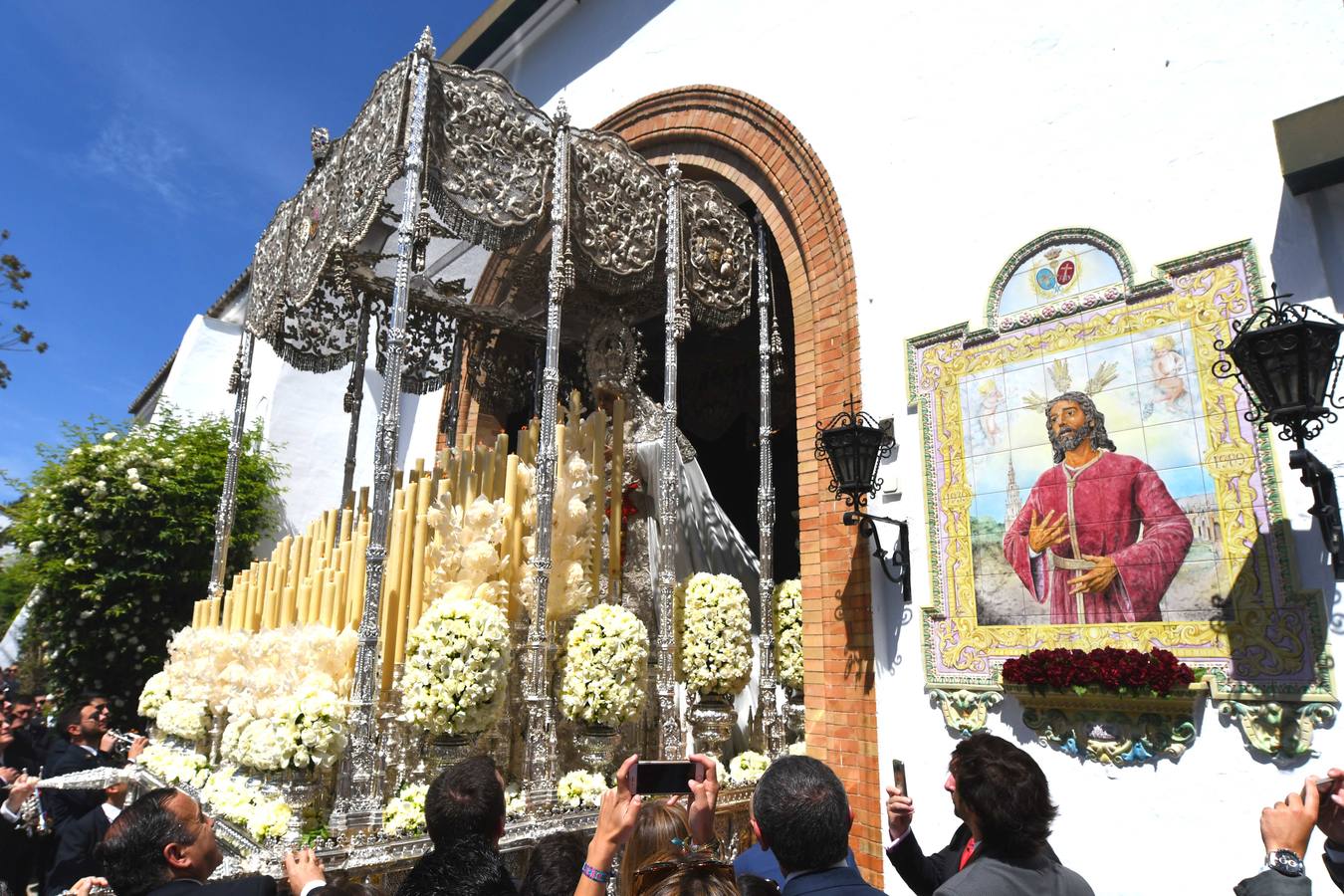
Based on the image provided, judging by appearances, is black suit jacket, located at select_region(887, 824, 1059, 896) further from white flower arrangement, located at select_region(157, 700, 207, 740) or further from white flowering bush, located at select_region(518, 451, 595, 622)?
white flower arrangement, located at select_region(157, 700, 207, 740)

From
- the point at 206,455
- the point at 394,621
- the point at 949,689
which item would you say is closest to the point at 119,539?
the point at 206,455

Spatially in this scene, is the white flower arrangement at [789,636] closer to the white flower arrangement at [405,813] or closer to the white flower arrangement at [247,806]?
the white flower arrangement at [405,813]

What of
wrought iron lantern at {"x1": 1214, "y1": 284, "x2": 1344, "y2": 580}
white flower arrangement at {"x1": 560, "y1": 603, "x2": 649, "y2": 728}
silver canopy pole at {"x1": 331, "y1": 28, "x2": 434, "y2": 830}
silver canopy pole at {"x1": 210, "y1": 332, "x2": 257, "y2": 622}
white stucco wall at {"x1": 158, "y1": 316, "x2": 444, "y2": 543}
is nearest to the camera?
wrought iron lantern at {"x1": 1214, "y1": 284, "x2": 1344, "y2": 580}

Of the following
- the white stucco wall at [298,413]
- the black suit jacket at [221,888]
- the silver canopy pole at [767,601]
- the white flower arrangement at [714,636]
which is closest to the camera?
the black suit jacket at [221,888]

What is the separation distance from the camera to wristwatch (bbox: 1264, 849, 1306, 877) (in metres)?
1.84

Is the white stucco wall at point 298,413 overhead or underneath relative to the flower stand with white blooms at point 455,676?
overhead

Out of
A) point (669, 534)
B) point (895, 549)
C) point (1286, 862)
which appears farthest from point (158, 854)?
point (895, 549)

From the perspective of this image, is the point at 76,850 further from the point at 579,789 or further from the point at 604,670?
the point at 604,670

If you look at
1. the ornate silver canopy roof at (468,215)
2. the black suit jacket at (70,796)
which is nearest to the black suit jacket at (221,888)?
the black suit jacket at (70,796)

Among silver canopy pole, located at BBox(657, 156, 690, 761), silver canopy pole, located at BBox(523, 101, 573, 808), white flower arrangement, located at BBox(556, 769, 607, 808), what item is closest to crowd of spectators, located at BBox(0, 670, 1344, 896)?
silver canopy pole, located at BBox(523, 101, 573, 808)

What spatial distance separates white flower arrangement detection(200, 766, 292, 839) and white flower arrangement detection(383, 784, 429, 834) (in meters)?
0.51

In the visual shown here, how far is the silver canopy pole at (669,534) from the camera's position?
5352mm

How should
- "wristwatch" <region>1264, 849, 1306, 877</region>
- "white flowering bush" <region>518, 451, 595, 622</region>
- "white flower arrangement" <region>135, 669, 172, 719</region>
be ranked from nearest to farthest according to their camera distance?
"wristwatch" <region>1264, 849, 1306, 877</region> < "white flowering bush" <region>518, 451, 595, 622</region> < "white flower arrangement" <region>135, 669, 172, 719</region>

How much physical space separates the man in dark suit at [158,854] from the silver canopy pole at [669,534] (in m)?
3.42
